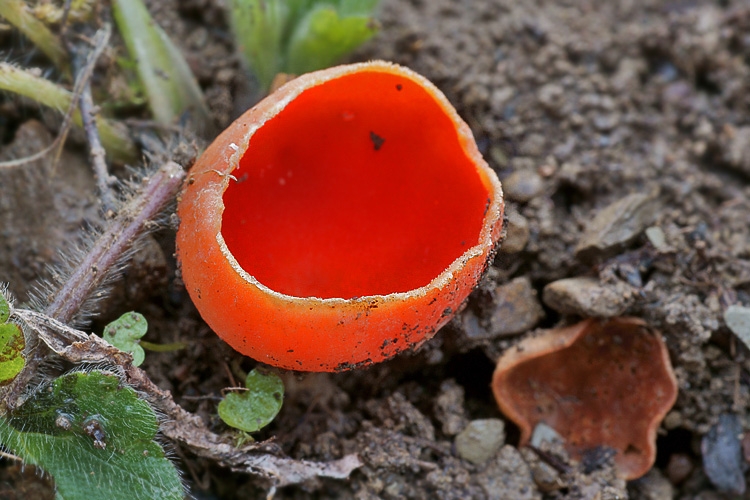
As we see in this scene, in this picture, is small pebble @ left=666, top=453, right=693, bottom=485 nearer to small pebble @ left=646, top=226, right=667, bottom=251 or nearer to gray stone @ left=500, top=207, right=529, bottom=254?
small pebble @ left=646, top=226, right=667, bottom=251

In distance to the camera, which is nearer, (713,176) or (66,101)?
(66,101)

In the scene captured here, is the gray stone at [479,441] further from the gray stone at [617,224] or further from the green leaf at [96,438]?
the green leaf at [96,438]

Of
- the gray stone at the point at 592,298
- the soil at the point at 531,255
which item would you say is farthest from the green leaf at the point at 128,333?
the gray stone at the point at 592,298

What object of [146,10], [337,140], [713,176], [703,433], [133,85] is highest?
[146,10]

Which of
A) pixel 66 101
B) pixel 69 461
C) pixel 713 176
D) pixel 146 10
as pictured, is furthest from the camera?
pixel 713 176

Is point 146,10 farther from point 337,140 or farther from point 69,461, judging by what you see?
point 69,461

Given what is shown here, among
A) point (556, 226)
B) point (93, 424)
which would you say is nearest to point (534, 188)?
point (556, 226)
